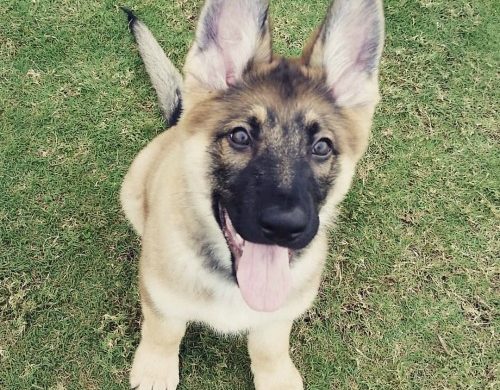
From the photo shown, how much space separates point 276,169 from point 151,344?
177 centimetres

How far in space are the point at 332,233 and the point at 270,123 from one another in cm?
208

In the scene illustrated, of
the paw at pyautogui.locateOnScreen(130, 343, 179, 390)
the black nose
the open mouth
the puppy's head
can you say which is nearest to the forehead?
the puppy's head

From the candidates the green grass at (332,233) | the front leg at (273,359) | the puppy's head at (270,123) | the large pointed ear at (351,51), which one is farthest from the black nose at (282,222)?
the green grass at (332,233)

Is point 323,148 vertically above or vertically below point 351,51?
below

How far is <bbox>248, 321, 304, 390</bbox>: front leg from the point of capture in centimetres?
371

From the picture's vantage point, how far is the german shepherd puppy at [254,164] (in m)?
2.72

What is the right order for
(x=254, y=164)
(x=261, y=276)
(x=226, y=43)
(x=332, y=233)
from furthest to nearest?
(x=332, y=233), (x=261, y=276), (x=226, y=43), (x=254, y=164)

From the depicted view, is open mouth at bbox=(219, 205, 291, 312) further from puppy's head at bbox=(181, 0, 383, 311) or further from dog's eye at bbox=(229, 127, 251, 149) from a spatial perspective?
dog's eye at bbox=(229, 127, 251, 149)

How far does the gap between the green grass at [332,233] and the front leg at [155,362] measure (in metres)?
0.16

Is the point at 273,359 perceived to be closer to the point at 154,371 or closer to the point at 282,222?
the point at 154,371

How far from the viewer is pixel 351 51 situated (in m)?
2.95

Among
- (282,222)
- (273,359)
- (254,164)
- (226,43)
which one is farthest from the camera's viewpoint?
(273,359)

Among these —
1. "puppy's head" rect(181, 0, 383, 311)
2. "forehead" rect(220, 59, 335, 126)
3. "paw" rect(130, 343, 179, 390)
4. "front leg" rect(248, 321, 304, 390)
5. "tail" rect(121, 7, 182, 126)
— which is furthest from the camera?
"tail" rect(121, 7, 182, 126)

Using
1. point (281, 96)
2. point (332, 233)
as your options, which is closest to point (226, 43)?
point (281, 96)
